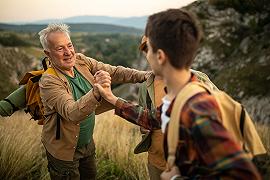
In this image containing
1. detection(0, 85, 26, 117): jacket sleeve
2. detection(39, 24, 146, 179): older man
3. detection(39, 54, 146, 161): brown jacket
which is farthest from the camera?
detection(0, 85, 26, 117): jacket sleeve

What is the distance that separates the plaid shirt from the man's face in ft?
5.47

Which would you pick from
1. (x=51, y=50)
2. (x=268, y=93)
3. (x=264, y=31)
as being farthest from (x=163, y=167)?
(x=264, y=31)

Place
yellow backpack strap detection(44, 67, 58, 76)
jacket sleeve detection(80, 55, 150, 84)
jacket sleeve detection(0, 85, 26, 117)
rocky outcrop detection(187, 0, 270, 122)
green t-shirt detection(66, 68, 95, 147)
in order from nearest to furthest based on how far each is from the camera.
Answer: yellow backpack strap detection(44, 67, 58, 76) → green t-shirt detection(66, 68, 95, 147) → jacket sleeve detection(0, 85, 26, 117) → jacket sleeve detection(80, 55, 150, 84) → rocky outcrop detection(187, 0, 270, 122)

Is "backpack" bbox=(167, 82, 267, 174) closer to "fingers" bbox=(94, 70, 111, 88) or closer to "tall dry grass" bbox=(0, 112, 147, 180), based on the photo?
"fingers" bbox=(94, 70, 111, 88)

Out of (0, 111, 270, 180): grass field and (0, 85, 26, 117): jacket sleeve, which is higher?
(0, 85, 26, 117): jacket sleeve

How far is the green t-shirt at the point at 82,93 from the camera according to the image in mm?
3250

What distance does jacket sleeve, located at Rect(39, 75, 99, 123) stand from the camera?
108 inches

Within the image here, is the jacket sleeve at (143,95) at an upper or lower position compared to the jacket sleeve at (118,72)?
lower

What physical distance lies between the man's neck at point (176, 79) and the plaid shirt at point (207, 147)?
0.15 m

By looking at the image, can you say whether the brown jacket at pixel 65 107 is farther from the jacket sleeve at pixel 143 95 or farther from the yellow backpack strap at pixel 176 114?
the yellow backpack strap at pixel 176 114

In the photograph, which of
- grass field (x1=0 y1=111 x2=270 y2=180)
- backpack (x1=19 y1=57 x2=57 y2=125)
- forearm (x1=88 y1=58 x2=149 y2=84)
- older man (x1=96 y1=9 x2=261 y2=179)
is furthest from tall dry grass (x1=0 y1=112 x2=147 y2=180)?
older man (x1=96 y1=9 x2=261 y2=179)

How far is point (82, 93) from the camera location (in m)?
3.30

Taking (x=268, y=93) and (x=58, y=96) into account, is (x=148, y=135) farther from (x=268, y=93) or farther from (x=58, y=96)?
(x=268, y=93)

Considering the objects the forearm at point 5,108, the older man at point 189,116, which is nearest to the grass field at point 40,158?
the forearm at point 5,108
